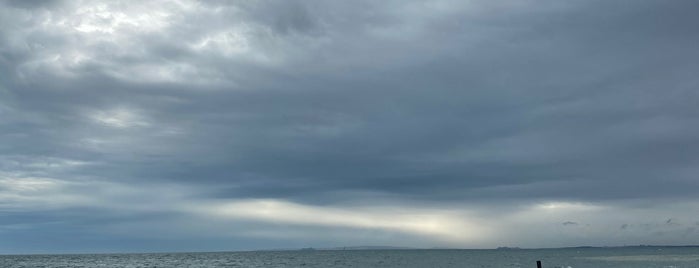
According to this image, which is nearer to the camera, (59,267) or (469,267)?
(469,267)

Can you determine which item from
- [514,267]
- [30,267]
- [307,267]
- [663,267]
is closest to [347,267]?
[307,267]

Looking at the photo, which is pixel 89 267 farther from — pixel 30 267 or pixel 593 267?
pixel 593 267

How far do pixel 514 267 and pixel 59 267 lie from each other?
96608mm

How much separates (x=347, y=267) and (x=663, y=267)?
188 ft

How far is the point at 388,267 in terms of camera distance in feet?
408

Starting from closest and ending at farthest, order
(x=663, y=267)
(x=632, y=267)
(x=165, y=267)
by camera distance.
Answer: (x=663, y=267) → (x=632, y=267) → (x=165, y=267)

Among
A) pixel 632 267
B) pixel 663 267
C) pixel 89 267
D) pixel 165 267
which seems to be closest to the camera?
pixel 663 267

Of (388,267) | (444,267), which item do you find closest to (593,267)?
(444,267)

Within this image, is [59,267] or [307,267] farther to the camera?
[59,267]

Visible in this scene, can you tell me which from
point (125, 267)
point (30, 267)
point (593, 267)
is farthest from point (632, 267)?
point (30, 267)

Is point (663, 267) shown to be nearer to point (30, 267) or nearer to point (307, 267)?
point (307, 267)

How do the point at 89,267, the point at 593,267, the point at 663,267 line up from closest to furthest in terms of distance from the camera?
the point at 663,267
the point at 593,267
the point at 89,267

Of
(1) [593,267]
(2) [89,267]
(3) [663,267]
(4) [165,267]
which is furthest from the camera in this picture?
(2) [89,267]

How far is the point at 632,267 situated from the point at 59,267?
384ft
